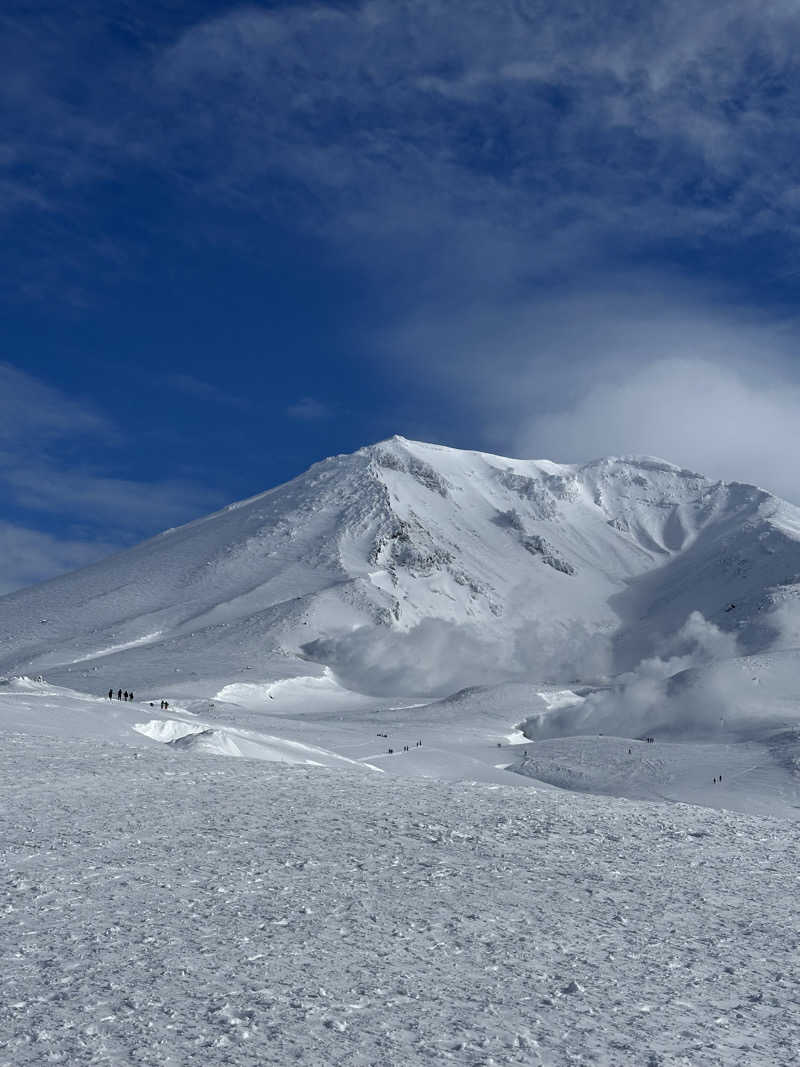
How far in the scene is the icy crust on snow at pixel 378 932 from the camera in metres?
9.49

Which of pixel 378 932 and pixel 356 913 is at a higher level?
pixel 356 913

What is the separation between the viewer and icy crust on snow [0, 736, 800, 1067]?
9.49 meters

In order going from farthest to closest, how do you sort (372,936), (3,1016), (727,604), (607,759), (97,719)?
(727,604), (607,759), (97,719), (372,936), (3,1016)

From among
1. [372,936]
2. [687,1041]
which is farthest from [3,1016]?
[687,1041]

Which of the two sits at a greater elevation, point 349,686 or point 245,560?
point 245,560

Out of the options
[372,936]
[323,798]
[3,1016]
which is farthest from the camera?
[323,798]

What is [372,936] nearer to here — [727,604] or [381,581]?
[381,581]

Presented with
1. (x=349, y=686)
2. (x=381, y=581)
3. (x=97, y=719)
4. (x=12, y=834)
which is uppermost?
(x=381, y=581)

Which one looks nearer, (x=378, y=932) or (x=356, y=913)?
(x=378, y=932)

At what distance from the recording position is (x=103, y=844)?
651 inches

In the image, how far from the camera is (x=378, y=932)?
42.2 feet

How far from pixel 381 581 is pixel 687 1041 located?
586 ft

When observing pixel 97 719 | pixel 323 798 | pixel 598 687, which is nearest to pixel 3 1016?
pixel 323 798

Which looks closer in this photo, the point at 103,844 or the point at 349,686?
the point at 103,844
